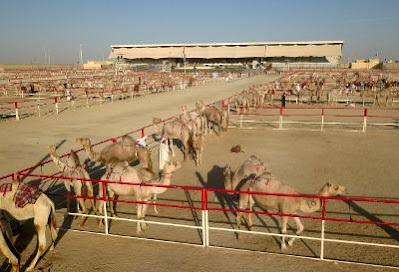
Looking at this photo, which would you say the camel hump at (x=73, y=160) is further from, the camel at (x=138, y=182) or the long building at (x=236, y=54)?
the long building at (x=236, y=54)

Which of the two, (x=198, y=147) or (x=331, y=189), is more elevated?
(x=331, y=189)

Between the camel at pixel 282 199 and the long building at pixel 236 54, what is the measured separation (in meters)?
103

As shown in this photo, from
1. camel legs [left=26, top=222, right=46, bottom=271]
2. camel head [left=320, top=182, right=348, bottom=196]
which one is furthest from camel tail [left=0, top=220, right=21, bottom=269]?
camel head [left=320, top=182, right=348, bottom=196]

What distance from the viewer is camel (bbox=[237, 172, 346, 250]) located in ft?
24.5

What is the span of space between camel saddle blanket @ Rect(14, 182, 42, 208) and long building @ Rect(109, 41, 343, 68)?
10368 cm

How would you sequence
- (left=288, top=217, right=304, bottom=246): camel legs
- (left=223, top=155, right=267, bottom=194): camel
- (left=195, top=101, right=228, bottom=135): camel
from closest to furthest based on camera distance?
(left=288, top=217, right=304, bottom=246): camel legs < (left=223, top=155, right=267, bottom=194): camel < (left=195, top=101, right=228, bottom=135): camel

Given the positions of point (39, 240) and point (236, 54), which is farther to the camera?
point (236, 54)

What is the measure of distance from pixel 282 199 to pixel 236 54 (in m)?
110


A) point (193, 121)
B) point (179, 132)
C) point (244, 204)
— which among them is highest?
point (193, 121)

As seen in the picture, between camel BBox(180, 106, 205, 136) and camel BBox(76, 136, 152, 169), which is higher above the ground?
camel BBox(180, 106, 205, 136)

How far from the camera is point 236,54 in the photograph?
114562mm

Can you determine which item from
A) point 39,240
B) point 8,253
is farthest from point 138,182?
→ point 8,253

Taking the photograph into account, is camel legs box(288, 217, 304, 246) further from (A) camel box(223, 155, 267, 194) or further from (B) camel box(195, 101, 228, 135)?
(B) camel box(195, 101, 228, 135)

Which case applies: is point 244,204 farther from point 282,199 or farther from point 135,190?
point 135,190
